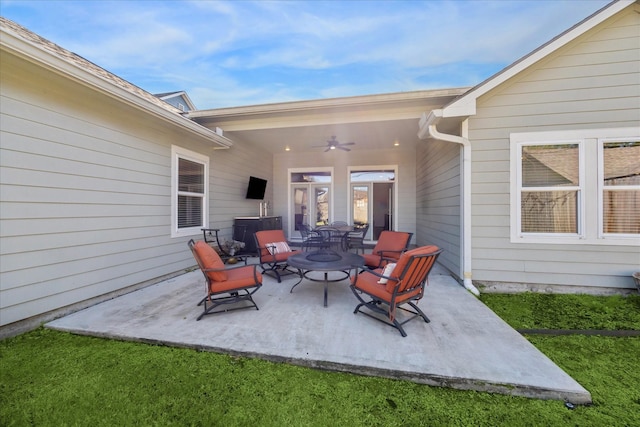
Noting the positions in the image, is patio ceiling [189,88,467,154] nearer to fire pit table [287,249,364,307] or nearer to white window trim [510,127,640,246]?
white window trim [510,127,640,246]

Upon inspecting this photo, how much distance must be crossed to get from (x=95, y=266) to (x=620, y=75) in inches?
308

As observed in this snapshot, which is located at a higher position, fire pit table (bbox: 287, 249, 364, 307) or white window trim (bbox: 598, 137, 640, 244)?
white window trim (bbox: 598, 137, 640, 244)

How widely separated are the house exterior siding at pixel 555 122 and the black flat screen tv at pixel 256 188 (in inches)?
213

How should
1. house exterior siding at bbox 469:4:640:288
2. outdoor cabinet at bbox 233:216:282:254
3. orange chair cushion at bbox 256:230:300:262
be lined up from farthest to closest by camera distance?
outdoor cabinet at bbox 233:216:282:254 → orange chair cushion at bbox 256:230:300:262 → house exterior siding at bbox 469:4:640:288

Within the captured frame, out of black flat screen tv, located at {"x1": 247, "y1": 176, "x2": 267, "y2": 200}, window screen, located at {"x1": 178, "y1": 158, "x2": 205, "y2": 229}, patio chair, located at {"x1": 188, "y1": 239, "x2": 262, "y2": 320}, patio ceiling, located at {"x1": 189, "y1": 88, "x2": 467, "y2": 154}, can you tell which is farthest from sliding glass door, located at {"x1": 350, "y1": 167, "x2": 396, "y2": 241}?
patio chair, located at {"x1": 188, "y1": 239, "x2": 262, "y2": 320}

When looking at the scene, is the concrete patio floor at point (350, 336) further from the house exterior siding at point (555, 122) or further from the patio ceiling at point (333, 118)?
the patio ceiling at point (333, 118)

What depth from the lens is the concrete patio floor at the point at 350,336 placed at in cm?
191

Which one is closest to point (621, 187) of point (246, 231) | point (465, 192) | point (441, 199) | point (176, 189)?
point (465, 192)

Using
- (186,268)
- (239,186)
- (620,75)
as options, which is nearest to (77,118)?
(186,268)

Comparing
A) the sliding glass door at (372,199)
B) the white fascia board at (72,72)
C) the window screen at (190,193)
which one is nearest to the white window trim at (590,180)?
the sliding glass door at (372,199)

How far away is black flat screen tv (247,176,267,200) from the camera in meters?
7.10

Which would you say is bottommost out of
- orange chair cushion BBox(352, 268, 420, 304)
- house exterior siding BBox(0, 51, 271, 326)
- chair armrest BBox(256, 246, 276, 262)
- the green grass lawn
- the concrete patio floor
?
the green grass lawn

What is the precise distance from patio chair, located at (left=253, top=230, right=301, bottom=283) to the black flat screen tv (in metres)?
2.56

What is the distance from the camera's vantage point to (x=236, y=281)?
10.2ft
